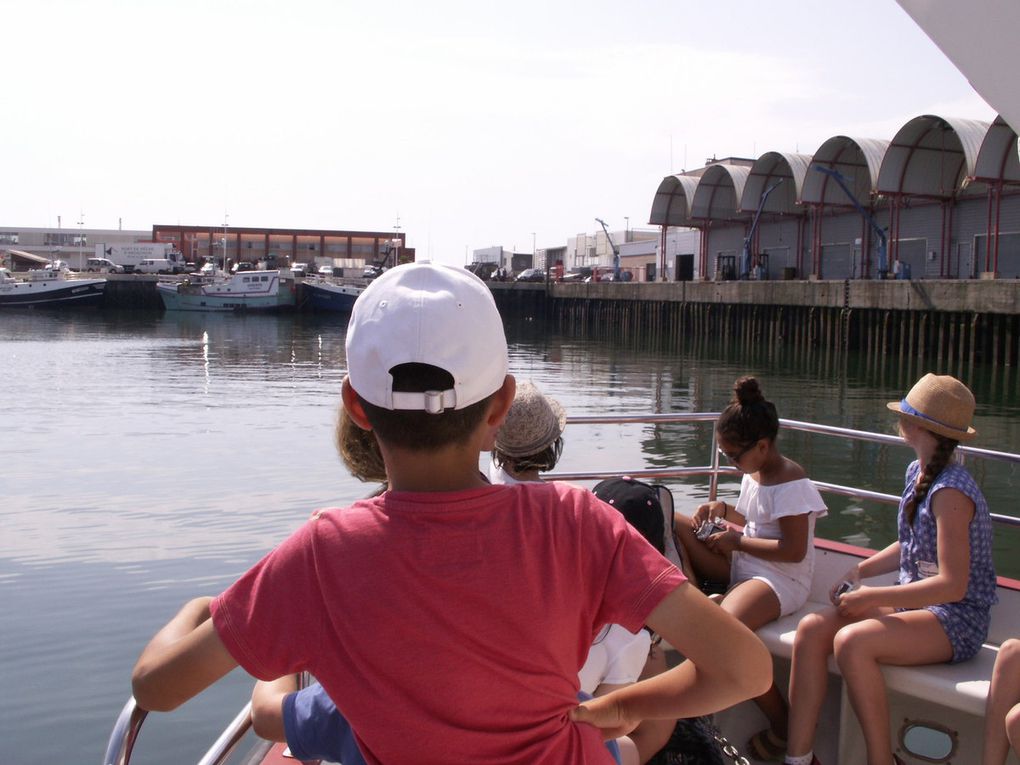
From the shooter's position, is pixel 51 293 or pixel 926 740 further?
pixel 51 293

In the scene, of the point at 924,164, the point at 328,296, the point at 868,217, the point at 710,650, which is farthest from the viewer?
the point at 328,296

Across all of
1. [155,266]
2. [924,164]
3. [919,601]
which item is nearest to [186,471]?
[919,601]

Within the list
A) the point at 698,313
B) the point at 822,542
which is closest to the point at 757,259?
the point at 698,313

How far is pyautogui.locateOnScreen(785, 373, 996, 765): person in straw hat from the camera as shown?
128 inches

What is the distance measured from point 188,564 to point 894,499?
645cm

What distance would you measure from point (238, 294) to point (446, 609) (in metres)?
74.4

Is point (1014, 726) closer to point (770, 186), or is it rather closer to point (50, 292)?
point (770, 186)

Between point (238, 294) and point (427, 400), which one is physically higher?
point (238, 294)

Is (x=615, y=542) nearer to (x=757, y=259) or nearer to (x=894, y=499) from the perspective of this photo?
(x=894, y=499)

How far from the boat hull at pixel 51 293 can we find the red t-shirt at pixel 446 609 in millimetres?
77955

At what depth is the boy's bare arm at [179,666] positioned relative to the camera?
1.57 m

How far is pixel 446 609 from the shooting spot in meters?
1.55

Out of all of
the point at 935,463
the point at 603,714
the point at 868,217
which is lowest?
the point at 603,714

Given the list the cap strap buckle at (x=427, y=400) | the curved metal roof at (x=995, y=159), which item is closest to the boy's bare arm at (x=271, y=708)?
the cap strap buckle at (x=427, y=400)
